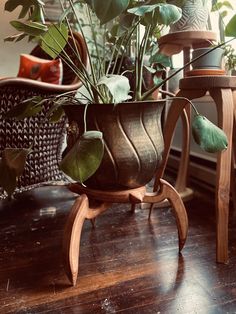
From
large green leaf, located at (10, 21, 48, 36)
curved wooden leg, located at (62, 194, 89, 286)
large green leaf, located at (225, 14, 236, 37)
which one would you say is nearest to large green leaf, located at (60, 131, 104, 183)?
curved wooden leg, located at (62, 194, 89, 286)

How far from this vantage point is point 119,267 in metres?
0.96

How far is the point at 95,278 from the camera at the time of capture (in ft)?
2.96

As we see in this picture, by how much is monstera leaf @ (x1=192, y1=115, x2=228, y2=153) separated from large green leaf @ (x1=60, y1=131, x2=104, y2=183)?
0.27 meters

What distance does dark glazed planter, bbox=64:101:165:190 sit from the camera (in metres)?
0.84

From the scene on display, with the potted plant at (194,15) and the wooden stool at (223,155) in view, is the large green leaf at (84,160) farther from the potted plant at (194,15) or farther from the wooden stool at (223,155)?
the potted plant at (194,15)

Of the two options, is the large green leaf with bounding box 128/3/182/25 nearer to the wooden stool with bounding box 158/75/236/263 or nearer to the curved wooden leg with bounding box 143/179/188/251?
the wooden stool with bounding box 158/75/236/263

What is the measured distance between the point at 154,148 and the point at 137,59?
0.29 m

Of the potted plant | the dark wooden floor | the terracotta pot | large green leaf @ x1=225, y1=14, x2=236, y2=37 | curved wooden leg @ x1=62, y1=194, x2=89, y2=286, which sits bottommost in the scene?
the dark wooden floor

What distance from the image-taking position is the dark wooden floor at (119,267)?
790 mm

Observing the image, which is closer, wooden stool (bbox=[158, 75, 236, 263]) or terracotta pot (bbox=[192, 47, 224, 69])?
wooden stool (bbox=[158, 75, 236, 263])

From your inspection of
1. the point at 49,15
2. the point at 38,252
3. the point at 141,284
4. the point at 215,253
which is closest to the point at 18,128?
the point at 38,252

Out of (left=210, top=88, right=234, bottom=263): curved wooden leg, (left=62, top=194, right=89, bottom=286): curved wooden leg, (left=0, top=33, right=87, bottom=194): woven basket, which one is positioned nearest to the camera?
(left=62, top=194, right=89, bottom=286): curved wooden leg

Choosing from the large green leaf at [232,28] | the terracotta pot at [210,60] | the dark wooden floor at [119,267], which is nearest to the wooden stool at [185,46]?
the terracotta pot at [210,60]

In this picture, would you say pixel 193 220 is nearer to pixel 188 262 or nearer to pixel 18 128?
pixel 188 262
